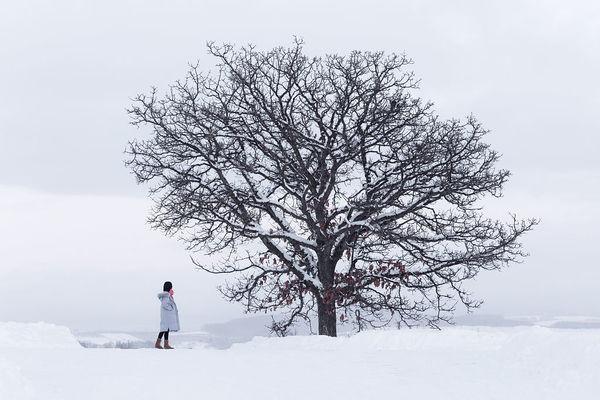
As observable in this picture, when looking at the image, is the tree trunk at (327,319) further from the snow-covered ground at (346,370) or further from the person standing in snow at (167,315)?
the snow-covered ground at (346,370)

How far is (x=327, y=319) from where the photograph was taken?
25703 mm

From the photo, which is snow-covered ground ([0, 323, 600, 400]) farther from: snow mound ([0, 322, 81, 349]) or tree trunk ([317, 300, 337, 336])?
tree trunk ([317, 300, 337, 336])

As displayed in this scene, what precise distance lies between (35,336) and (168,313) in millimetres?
3585

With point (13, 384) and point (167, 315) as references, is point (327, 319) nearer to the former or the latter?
point (167, 315)

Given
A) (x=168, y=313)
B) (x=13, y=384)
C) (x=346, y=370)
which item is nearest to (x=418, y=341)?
(x=346, y=370)

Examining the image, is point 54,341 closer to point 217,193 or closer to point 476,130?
point 217,193

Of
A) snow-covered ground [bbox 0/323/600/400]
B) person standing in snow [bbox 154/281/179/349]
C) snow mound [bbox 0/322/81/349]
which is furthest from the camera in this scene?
person standing in snow [bbox 154/281/179/349]

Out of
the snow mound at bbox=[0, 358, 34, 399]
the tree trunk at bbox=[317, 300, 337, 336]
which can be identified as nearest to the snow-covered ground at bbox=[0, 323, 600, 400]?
the snow mound at bbox=[0, 358, 34, 399]

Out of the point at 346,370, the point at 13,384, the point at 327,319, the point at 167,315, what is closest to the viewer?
the point at 13,384

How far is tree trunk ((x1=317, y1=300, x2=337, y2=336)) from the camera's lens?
2556 cm

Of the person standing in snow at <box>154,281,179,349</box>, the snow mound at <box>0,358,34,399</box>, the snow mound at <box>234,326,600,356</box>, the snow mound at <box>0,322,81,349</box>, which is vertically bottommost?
the snow mound at <box>0,358,34,399</box>

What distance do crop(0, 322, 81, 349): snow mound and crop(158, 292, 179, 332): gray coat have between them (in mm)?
2352

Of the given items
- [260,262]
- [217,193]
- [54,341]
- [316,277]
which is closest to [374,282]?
[316,277]

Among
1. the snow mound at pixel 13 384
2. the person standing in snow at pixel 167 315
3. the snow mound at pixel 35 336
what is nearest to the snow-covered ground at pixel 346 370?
the snow mound at pixel 13 384
